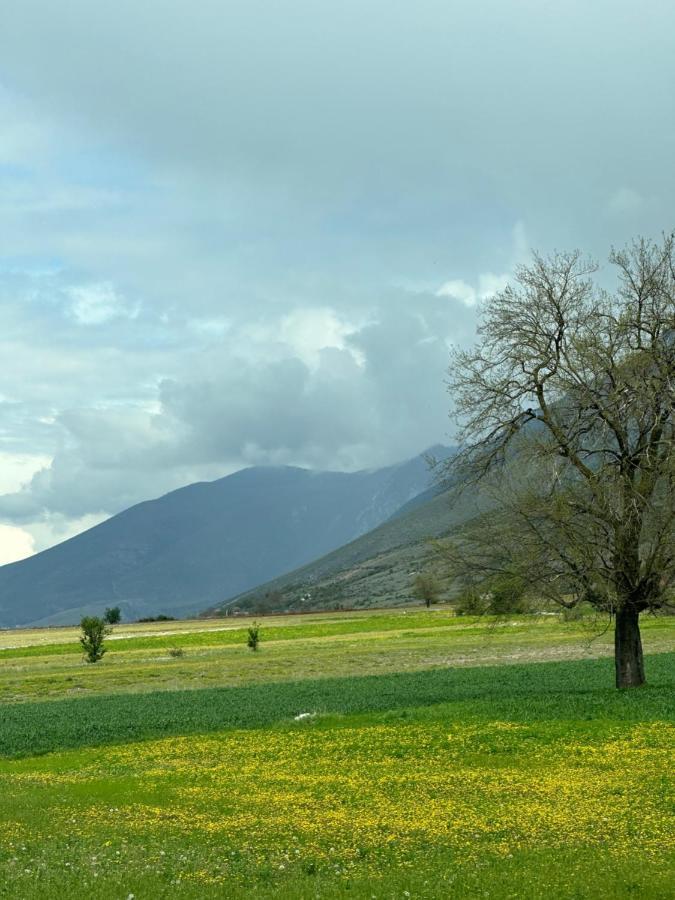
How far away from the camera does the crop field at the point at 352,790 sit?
614 inches

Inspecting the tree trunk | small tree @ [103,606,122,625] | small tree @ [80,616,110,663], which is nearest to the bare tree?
the tree trunk

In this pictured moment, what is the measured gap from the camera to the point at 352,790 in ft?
76.2

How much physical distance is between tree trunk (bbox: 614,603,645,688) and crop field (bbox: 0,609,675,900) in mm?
1190

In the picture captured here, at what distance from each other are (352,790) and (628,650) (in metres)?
19.1

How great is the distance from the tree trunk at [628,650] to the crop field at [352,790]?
119cm

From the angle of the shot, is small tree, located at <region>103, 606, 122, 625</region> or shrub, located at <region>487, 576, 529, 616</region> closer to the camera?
shrub, located at <region>487, 576, 529, 616</region>

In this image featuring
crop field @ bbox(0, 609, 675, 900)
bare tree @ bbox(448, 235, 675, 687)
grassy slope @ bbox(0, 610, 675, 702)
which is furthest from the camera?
grassy slope @ bbox(0, 610, 675, 702)

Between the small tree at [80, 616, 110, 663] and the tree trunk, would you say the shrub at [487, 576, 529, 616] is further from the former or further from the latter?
the small tree at [80, 616, 110, 663]

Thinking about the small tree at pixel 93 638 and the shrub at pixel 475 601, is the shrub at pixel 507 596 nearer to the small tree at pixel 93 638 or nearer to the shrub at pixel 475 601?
the shrub at pixel 475 601

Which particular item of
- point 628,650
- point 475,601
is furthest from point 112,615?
point 628,650

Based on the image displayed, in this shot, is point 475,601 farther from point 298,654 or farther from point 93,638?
point 93,638

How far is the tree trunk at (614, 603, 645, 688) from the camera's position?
37.4 metres

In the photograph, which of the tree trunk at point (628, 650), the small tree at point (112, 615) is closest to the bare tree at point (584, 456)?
the tree trunk at point (628, 650)

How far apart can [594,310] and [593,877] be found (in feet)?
89.4
